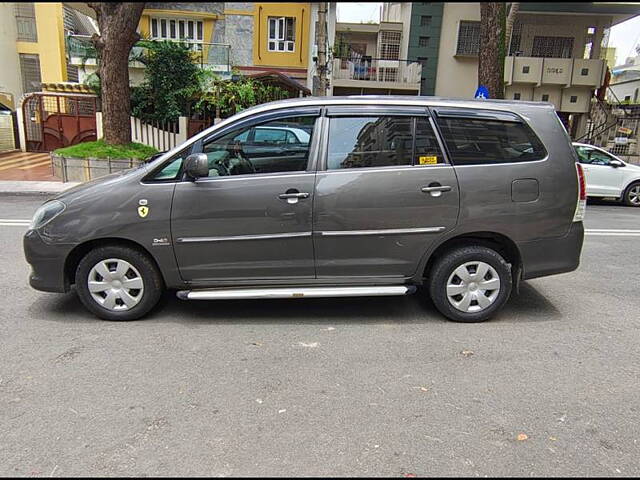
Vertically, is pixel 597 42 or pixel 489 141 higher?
pixel 597 42

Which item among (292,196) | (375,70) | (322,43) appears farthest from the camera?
(375,70)

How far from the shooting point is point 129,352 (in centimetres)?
362

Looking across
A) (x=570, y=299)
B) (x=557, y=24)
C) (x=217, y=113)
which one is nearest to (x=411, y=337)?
(x=570, y=299)

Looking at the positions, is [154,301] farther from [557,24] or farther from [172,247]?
[557,24]

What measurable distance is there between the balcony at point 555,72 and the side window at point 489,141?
65.2 ft

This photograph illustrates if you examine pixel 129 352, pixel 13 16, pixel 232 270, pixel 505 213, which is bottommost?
Answer: pixel 129 352

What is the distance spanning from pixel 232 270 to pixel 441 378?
1927 millimetres

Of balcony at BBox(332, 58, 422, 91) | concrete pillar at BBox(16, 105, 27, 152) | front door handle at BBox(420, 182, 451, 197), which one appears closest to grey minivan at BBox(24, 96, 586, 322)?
front door handle at BBox(420, 182, 451, 197)

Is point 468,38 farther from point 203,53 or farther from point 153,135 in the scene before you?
point 153,135

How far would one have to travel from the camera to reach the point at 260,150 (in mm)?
4102

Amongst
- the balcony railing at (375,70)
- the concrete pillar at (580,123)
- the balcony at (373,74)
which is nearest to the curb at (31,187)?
the balcony at (373,74)

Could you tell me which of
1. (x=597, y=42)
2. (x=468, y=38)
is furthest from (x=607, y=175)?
(x=597, y=42)

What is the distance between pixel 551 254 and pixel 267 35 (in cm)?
2045

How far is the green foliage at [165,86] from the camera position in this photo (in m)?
15.6
